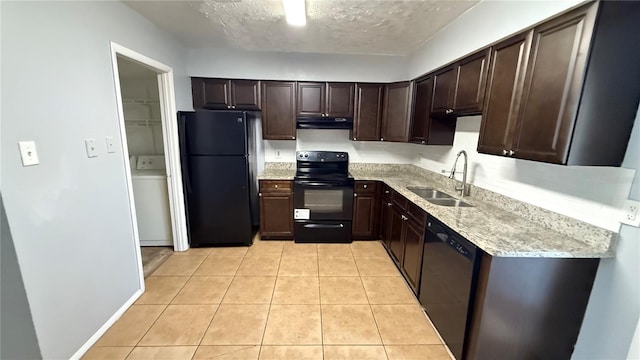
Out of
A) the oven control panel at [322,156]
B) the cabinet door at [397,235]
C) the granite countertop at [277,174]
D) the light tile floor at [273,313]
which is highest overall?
the oven control panel at [322,156]

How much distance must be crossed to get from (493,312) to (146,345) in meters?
2.30

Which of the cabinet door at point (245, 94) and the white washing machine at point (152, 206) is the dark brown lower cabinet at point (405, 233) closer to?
the cabinet door at point (245, 94)

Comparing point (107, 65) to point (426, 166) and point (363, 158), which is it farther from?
point (426, 166)

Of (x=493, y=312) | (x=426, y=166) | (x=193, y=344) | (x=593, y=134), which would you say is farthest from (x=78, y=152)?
(x=426, y=166)

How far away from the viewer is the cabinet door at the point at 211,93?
10.8ft

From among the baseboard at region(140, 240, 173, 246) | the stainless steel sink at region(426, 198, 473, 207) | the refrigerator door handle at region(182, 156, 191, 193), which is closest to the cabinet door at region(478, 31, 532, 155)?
the stainless steel sink at region(426, 198, 473, 207)

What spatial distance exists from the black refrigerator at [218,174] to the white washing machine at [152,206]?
0.92 feet

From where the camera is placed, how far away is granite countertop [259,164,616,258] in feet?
4.36

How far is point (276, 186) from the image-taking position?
3.26 metres

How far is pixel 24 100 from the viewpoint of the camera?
50.9 inches

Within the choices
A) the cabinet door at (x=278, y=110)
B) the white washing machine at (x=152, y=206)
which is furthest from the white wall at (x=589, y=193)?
the white washing machine at (x=152, y=206)

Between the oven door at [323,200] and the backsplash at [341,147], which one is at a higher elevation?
the backsplash at [341,147]

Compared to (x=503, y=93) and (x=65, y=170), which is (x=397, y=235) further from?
(x=65, y=170)

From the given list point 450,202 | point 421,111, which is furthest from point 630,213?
point 421,111
